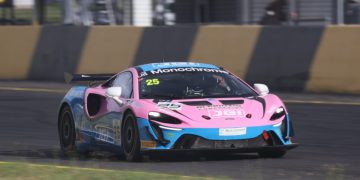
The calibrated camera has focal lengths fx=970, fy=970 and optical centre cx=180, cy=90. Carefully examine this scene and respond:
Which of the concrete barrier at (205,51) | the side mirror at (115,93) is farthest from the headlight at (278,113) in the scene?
the concrete barrier at (205,51)

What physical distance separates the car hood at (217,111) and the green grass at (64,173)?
139 cm

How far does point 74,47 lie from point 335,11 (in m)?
5.78

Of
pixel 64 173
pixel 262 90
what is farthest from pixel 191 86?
pixel 64 173

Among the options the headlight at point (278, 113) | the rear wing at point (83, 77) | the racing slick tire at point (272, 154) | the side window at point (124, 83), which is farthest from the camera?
the rear wing at point (83, 77)

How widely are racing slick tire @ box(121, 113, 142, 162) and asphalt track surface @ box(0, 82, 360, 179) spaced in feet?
0.46

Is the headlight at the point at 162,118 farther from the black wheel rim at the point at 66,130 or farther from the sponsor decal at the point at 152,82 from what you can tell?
the black wheel rim at the point at 66,130

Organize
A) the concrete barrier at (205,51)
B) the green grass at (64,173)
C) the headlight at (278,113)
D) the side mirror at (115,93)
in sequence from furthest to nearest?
the concrete barrier at (205,51) < the side mirror at (115,93) < the headlight at (278,113) < the green grass at (64,173)

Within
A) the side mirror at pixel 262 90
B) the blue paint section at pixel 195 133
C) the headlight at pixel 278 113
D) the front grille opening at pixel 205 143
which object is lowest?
the front grille opening at pixel 205 143

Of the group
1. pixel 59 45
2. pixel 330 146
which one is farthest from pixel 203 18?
pixel 330 146

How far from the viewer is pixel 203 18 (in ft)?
84.7

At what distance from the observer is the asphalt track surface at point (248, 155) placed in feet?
30.6

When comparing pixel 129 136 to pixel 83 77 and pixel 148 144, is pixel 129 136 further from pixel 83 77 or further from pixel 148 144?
pixel 83 77

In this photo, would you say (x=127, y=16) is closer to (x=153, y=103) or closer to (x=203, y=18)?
(x=203, y=18)

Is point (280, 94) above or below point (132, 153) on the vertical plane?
below
